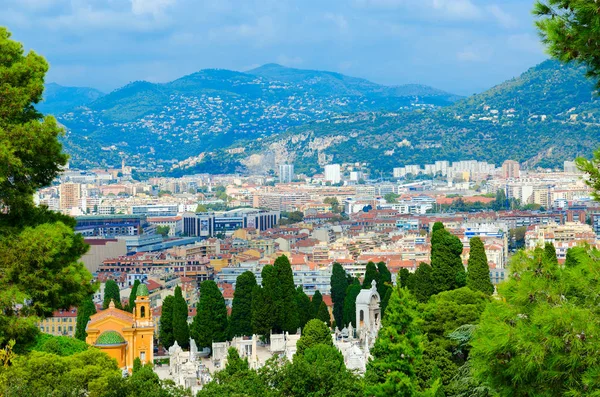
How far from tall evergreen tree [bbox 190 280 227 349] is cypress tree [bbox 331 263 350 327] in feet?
17.7

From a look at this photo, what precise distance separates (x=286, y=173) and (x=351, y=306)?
126 meters

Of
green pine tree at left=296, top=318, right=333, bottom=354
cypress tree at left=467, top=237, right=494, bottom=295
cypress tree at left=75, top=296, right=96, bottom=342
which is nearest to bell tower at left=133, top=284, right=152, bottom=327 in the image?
cypress tree at left=75, top=296, right=96, bottom=342

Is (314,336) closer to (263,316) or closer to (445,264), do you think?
(445,264)

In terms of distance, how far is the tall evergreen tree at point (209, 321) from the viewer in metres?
28.7

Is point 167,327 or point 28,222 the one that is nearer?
point 28,222

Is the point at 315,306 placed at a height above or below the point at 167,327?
above

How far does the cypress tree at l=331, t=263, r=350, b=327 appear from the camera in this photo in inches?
1352

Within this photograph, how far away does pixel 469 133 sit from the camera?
534ft

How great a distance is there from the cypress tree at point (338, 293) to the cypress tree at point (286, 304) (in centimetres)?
440

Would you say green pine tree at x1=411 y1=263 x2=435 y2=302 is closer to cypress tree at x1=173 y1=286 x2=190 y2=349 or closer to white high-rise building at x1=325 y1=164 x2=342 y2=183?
cypress tree at x1=173 y1=286 x2=190 y2=349

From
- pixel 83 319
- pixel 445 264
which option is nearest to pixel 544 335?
pixel 445 264

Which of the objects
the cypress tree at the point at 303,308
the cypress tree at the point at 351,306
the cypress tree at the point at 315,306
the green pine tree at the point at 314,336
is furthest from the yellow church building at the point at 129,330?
the cypress tree at the point at 351,306

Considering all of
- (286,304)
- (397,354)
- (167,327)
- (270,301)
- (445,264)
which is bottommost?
(167,327)

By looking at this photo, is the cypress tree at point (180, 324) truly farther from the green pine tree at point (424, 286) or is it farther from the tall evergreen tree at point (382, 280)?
the green pine tree at point (424, 286)
